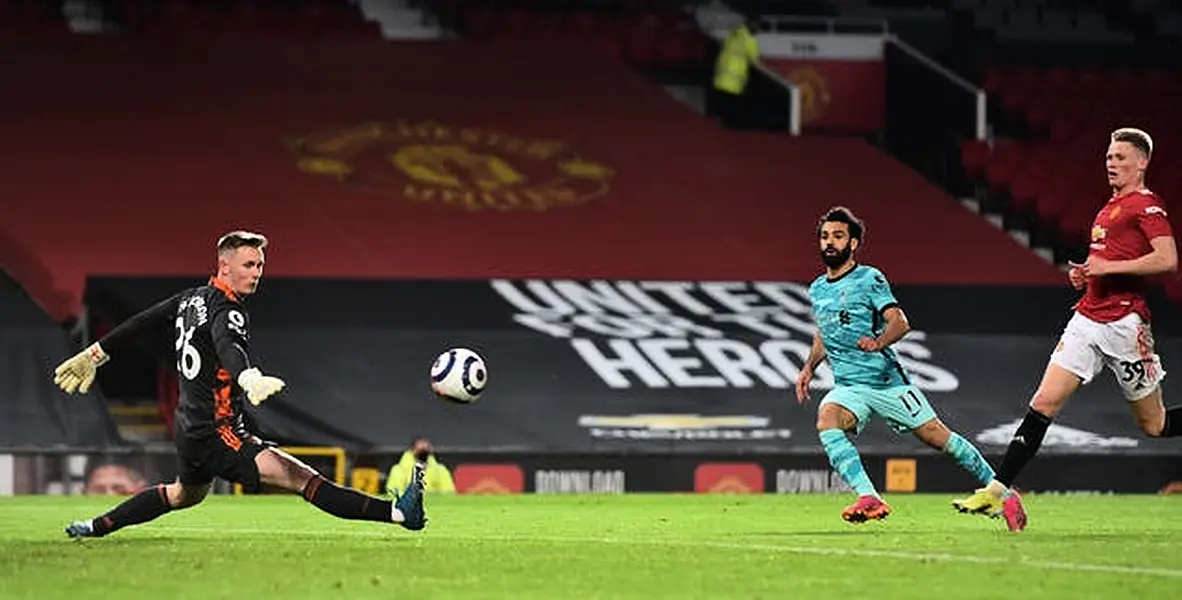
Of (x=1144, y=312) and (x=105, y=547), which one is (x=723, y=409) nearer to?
(x=1144, y=312)

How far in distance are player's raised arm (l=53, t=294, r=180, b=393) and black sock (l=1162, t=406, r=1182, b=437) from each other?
5044 millimetres

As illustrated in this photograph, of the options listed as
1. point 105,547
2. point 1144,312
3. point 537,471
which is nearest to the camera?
point 105,547

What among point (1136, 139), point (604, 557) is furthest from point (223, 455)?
point (1136, 139)

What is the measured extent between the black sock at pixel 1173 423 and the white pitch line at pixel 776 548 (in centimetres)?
215

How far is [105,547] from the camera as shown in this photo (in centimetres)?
1138

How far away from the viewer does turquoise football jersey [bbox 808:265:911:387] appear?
13227 millimetres

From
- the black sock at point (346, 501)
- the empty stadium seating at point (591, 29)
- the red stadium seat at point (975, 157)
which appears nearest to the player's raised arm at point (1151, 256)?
the black sock at point (346, 501)

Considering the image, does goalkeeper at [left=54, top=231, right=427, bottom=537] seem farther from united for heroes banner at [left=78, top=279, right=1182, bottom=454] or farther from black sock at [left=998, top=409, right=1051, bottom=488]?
united for heroes banner at [left=78, top=279, right=1182, bottom=454]

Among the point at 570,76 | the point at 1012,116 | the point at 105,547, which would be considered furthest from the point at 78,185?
the point at 105,547

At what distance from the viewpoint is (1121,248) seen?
12.4m

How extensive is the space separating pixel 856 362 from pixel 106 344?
13.2 feet

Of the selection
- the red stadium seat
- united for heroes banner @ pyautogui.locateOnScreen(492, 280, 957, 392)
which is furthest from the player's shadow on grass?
the red stadium seat

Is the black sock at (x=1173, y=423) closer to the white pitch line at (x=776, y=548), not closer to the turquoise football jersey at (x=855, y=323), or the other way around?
the turquoise football jersey at (x=855, y=323)

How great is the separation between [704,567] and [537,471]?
11.8 meters
